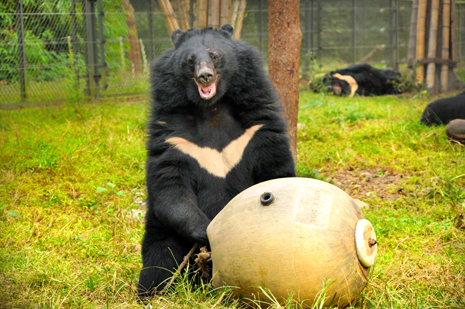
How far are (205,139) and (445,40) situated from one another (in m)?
7.44

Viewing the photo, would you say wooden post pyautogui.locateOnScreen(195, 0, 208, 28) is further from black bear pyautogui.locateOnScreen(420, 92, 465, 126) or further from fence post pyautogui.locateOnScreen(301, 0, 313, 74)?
fence post pyautogui.locateOnScreen(301, 0, 313, 74)

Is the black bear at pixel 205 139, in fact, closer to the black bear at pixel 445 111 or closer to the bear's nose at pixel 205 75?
the bear's nose at pixel 205 75

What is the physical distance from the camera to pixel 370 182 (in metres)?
4.69

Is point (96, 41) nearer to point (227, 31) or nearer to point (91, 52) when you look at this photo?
point (91, 52)

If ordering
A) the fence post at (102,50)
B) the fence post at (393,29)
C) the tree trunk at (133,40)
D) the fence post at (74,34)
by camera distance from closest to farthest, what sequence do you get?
the fence post at (74,34) < the fence post at (102,50) < the tree trunk at (133,40) < the fence post at (393,29)

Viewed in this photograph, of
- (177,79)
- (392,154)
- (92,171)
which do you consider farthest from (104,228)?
(392,154)

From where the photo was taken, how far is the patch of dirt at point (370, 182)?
14.3 feet

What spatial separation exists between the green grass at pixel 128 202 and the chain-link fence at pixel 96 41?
0.82 m

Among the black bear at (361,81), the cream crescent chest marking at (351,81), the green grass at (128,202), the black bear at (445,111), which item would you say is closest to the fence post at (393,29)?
the black bear at (361,81)

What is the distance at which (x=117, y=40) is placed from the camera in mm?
8742

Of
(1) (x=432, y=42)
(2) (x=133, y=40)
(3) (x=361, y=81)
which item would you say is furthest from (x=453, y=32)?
(2) (x=133, y=40)

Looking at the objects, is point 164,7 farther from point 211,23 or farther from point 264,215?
point 264,215

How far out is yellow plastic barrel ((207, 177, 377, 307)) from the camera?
1939 millimetres

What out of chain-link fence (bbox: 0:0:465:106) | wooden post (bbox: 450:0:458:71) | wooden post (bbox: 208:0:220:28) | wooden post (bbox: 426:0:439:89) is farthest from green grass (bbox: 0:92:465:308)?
wooden post (bbox: 450:0:458:71)
